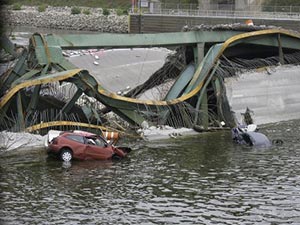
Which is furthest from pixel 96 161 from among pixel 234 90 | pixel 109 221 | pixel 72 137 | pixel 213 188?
pixel 234 90

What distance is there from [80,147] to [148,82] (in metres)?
16.6

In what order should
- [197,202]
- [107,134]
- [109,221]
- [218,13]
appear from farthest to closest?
1. [218,13]
2. [107,134]
3. [197,202]
4. [109,221]

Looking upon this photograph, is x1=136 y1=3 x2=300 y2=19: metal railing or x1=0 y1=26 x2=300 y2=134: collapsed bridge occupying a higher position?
x1=136 y1=3 x2=300 y2=19: metal railing

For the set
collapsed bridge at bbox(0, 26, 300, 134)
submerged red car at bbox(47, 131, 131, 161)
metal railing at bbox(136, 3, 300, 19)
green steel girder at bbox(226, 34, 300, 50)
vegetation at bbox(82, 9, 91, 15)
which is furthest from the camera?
vegetation at bbox(82, 9, 91, 15)

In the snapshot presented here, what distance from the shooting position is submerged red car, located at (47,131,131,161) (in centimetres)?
2597

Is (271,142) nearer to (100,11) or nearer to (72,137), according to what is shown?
(72,137)

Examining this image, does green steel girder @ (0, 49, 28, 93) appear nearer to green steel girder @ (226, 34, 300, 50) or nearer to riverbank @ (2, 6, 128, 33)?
green steel girder @ (226, 34, 300, 50)

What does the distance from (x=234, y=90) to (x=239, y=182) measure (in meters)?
14.9

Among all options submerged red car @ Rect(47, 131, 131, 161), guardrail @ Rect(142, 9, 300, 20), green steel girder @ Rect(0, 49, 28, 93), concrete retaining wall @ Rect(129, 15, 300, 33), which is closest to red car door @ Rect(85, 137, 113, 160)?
submerged red car @ Rect(47, 131, 131, 161)

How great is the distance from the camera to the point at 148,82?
42188 millimetres

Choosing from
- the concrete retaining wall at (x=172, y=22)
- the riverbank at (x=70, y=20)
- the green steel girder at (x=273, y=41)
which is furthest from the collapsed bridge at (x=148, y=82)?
the riverbank at (x=70, y=20)

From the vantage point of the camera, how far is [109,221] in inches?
722

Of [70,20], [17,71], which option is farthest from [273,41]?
[70,20]

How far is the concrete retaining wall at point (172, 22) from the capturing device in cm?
8326
